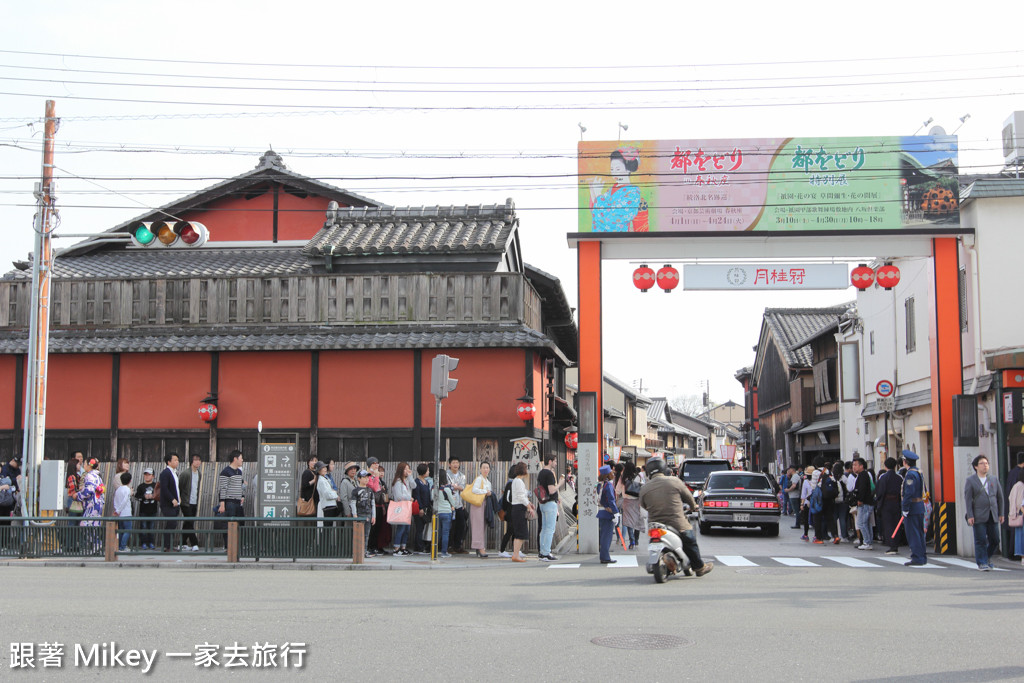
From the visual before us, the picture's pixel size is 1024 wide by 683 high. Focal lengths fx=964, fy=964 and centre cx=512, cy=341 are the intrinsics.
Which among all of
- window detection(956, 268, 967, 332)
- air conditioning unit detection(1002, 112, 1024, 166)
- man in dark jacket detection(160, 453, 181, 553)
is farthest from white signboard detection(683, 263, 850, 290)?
man in dark jacket detection(160, 453, 181, 553)

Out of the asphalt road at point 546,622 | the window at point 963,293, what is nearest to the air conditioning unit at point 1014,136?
the window at point 963,293

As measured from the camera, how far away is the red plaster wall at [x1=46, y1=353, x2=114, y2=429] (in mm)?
22375

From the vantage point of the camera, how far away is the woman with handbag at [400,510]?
17.3m

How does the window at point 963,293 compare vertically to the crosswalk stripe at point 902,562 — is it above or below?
above

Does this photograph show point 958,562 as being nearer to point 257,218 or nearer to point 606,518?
point 606,518

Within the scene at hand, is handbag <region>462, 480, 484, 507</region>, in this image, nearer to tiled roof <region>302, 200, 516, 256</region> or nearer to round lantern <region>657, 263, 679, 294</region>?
round lantern <region>657, 263, 679, 294</region>

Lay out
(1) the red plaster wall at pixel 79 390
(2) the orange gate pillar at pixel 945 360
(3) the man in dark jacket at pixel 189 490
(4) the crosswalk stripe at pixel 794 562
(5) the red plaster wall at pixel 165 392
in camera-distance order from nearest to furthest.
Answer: (4) the crosswalk stripe at pixel 794 562 → (3) the man in dark jacket at pixel 189 490 → (2) the orange gate pillar at pixel 945 360 → (5) the red plaster wall at pixel 165 392 → (1) the red plaster wall at pixel 79 390

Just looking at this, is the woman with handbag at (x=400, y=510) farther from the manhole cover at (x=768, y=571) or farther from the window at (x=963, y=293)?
the window at (x=963, y=293)

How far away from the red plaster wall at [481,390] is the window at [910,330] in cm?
1232

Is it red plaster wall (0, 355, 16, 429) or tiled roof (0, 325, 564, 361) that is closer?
tiled roof (0, 325, 564, 361)

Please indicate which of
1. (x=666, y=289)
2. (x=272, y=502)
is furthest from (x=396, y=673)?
(x=666, y=289)

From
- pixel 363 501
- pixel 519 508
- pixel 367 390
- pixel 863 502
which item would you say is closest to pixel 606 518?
pixel 519 508

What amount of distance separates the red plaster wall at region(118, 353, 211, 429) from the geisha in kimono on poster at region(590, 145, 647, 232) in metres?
9.67

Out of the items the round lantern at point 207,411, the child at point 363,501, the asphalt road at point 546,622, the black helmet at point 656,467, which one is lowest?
the asphalt road at point 546,622
